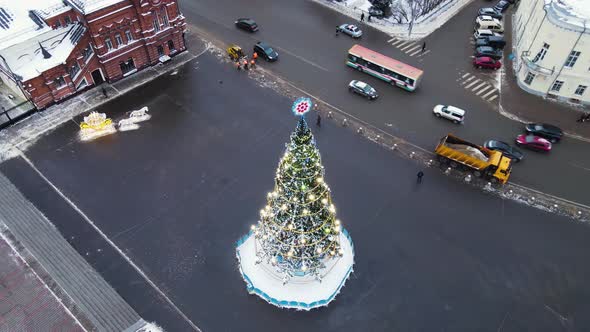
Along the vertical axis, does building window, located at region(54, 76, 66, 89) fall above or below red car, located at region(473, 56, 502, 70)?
above

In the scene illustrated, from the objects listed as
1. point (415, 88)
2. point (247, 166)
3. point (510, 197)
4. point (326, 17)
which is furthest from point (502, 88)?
point (247, 166)

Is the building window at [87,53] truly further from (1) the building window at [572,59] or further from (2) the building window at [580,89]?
(2) the building window at [580,89]

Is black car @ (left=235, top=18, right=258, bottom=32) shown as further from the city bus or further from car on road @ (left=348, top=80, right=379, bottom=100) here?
car on road @ (left=348, top=80, right=379, bottom=100)

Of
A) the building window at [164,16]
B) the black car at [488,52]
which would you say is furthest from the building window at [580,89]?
the building window at [164,16]

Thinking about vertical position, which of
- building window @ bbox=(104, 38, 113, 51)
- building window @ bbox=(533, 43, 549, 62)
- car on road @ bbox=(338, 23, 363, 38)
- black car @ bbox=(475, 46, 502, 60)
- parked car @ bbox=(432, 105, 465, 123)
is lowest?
parked car @ bbox=(432, 105, 465, 123)

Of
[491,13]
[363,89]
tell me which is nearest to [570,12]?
[491,13]

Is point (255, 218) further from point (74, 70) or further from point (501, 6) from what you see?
point (501, 6)

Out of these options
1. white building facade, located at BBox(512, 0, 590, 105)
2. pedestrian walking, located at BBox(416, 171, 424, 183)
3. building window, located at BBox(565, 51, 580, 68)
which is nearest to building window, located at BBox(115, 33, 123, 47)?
pedestrian walking, located at BBox(416, 171, 424, 183)
